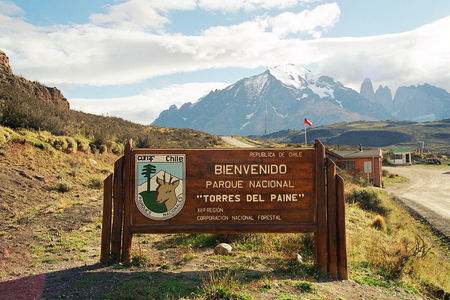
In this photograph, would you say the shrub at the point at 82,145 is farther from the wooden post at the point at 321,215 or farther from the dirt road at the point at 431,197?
the dirt road at the point at 431,197

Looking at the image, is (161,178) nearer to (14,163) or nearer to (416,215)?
(14,163)

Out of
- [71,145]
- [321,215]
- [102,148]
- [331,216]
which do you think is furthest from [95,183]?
[331,216]

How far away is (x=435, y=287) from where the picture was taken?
6590 millimetres

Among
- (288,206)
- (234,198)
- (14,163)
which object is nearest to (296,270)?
(288,206)

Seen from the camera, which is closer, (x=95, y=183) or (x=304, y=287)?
(x=304, y=287)

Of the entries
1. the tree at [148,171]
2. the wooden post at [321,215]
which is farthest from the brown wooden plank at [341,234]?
the tree at [148,171]

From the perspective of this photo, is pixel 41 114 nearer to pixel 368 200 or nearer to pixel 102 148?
pixel 102 148

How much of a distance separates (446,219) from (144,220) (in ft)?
68.1

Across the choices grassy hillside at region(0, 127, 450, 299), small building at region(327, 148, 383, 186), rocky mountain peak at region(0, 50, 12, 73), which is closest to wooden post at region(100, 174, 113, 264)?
grassy hillside at region(0, 127, 450, 299)

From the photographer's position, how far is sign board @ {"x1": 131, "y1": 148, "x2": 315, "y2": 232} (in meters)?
6.17

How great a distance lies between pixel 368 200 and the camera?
771 inches

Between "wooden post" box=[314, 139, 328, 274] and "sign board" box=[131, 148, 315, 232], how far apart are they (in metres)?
0.12

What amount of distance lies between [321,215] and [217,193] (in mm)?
1925

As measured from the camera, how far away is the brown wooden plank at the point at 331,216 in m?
5.96
